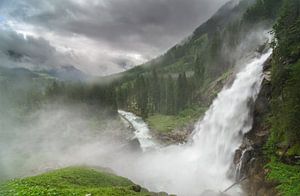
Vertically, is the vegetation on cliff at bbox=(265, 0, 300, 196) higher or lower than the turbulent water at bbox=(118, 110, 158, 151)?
lower

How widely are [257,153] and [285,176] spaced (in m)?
7.40

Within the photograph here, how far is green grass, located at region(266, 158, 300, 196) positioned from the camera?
25438mm

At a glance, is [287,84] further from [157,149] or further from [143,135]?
[143,135]

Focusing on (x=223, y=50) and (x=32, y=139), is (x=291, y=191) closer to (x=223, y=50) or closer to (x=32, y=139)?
(x=32, y=139)

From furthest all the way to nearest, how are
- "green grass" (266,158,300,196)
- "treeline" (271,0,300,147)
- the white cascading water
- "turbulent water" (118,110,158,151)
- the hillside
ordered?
1. the hillside
2. "turbulent water" (118,110,158,151)
3. the white cascading water
4. "treeline" (271,0,300,147)
5. "green grass" (266,158,300,196)

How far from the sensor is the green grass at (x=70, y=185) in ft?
56.4

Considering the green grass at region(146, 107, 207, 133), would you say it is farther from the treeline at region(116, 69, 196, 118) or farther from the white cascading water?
the white cascading water

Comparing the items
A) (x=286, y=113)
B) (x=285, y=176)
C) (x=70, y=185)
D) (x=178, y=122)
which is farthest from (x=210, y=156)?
(x=178, y=122)

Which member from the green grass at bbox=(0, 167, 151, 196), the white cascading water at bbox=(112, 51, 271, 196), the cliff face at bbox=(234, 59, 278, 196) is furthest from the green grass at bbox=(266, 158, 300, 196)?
the green grass at bbox=(0, 167, 151, 196)

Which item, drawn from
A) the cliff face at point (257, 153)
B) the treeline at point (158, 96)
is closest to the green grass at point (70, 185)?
the cliff face at point (257, 153)

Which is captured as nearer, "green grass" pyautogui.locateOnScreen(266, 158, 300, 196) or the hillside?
"green grass" pyautogui.locateOnScreen(266, 158, 300, 196)

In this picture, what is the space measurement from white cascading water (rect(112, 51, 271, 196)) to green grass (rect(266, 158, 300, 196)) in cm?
569

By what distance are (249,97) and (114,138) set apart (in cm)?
3405

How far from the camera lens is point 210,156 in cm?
4794
